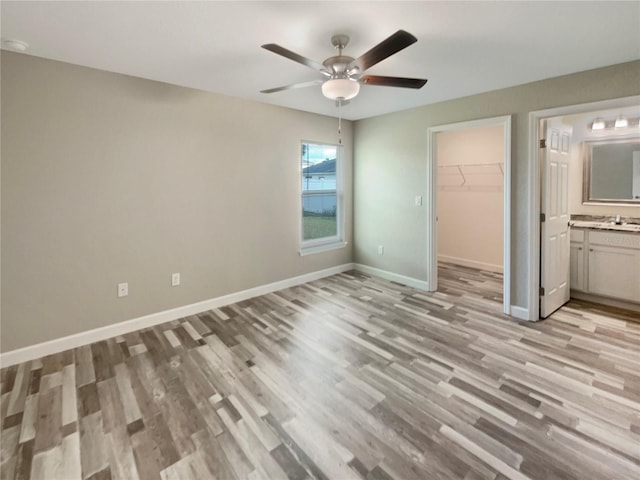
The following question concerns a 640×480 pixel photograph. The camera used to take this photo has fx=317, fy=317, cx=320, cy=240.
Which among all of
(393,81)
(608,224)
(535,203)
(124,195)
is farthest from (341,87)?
(608,224)

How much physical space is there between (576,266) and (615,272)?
363 millimetres

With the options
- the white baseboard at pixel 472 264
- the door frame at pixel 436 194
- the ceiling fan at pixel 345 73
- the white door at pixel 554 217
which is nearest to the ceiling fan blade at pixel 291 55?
the ceiling fan at pixel 345 73

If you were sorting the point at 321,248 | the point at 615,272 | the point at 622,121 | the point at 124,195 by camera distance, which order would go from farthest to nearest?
1. the point at 321,248
2. the point at 622,121
3. the point at 615,272
4. the point at 124,195

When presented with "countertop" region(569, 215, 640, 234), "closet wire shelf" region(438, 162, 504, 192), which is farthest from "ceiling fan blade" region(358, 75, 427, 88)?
"closet wire shelf" region(438, 162, 504, 192)

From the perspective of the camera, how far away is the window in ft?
15.5

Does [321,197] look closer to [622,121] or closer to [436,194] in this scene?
[436,194]

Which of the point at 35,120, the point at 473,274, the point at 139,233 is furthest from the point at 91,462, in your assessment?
the point at 473,274

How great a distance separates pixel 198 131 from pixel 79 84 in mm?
1070

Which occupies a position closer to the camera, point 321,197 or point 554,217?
point 554,217

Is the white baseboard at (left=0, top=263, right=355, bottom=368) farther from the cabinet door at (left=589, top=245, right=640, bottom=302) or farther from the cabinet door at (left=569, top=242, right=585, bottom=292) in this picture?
the cabinet door at (left=589, top=245, right=640, bottom=302)

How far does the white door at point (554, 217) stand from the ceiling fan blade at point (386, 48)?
2.34m

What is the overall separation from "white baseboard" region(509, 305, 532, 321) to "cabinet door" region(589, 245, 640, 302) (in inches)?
44.6

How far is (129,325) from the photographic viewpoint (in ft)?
10.5

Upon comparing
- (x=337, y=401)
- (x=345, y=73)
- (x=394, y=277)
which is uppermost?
(x=345, y=73)
